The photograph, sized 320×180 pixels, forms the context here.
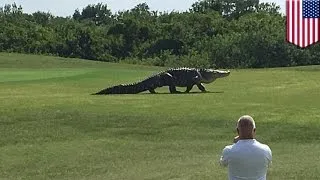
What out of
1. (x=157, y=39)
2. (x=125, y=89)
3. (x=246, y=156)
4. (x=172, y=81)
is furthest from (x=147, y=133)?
(x=157, y=39)

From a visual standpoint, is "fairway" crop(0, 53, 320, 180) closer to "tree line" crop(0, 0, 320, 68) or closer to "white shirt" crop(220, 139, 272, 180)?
"white shirt" crop(220, 139, 272, 180)

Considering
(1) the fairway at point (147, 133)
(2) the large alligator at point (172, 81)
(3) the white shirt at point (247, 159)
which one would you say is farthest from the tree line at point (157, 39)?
(3) the white shirt at point (247, 159)

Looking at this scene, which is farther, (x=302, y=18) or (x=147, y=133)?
(x=302, y=18)

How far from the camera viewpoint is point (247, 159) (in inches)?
253

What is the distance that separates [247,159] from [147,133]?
9090mm

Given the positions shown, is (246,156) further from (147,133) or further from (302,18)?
(302,18)

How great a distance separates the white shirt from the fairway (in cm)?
445

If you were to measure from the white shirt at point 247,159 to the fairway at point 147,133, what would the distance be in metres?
4.45

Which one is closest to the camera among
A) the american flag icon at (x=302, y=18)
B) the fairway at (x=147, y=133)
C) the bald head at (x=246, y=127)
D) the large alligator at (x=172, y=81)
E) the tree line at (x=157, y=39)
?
the bald head at (x=246, y=127)

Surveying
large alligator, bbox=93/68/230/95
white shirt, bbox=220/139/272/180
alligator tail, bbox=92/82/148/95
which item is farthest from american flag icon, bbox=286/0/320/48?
white shirt, bbox=220/139/272/180

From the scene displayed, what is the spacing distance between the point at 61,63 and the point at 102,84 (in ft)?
82.2

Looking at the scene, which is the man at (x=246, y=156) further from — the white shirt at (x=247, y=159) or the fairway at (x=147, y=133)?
the fairway at (x=147, y=133)

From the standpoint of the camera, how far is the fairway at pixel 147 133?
11.8 metres

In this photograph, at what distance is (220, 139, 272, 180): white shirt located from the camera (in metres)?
6.41
